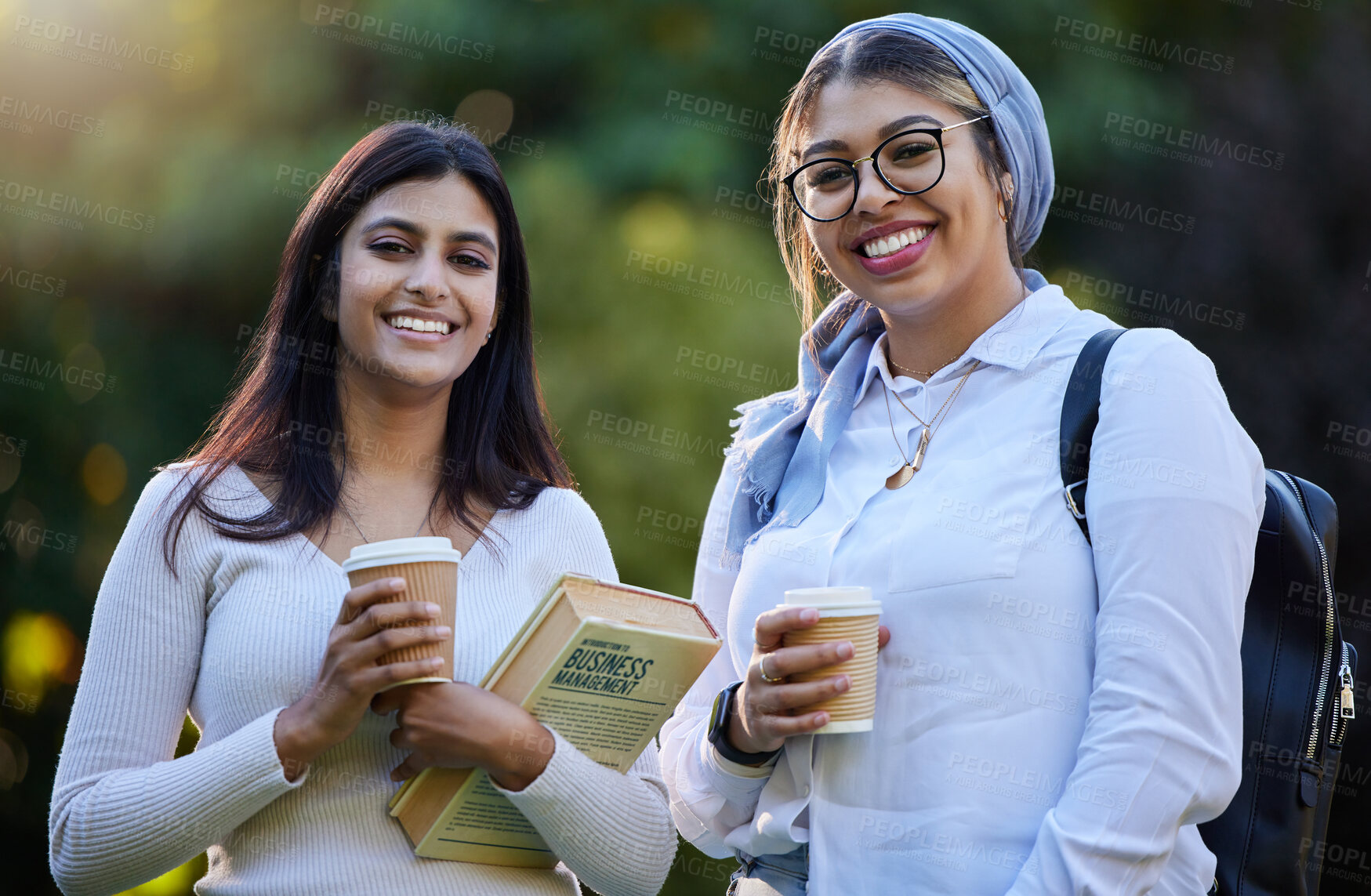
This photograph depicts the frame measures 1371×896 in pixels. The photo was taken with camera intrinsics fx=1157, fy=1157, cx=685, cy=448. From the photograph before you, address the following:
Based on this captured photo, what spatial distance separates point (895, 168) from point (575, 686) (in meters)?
1.19

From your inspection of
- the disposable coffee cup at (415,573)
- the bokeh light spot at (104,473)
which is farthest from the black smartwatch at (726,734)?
the bokeh light spot at (104,473)

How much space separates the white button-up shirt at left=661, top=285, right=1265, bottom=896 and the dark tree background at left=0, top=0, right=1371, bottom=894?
10.1ft

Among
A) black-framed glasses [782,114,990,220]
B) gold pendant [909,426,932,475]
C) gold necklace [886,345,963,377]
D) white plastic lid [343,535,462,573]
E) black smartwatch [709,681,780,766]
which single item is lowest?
black smartwatch [709,681,780,766]

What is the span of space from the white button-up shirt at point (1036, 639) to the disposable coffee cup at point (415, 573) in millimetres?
685

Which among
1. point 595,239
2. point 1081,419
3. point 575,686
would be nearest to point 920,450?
point 1081,419

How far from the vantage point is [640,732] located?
7.34 feet

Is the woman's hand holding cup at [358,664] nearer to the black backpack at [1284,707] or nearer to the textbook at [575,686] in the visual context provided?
the textbook at [575,686]

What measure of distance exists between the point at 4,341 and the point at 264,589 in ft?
13.0

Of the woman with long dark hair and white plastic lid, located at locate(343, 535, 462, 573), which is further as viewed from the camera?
the woman with long dark hair

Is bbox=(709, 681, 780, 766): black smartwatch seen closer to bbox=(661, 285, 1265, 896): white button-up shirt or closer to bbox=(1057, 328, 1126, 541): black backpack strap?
bbox=(661, 285, 1265, 896): white button-up shirt

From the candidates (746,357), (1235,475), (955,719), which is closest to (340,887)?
(955,719)

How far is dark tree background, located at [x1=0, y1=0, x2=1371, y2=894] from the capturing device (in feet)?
17.4

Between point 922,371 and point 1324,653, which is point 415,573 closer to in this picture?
point 922,371

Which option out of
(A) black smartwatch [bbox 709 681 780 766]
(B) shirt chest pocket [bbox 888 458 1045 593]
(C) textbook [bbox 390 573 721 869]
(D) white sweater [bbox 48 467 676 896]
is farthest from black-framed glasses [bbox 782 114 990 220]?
(D) white sweater [bbox 48 467 676 896]
